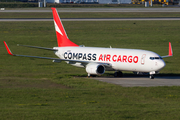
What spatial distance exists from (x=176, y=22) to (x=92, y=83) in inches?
3183

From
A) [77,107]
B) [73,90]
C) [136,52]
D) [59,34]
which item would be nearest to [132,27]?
[59,34]

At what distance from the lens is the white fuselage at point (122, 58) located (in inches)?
1462

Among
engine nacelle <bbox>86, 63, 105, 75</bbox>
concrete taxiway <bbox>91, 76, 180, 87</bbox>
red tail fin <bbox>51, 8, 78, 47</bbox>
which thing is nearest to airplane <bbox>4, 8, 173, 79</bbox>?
engine nacelle <bbox>86, 63, 105, 75</bbox>

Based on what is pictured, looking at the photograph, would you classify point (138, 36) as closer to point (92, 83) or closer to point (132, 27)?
point (132, 27)

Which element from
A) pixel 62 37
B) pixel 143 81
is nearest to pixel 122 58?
pixel 143 81

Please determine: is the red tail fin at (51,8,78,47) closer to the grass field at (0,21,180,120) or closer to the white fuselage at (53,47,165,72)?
the white fuselage at (53,47,165,72)

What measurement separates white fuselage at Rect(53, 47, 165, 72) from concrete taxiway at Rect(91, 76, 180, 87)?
1231mm

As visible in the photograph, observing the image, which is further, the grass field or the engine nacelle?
the engine nacelle

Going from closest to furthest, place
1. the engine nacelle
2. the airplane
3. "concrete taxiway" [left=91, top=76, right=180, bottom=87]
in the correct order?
"concrete taxiway" [left=91, top=76, right=180, bottom=87] < the airplane < the engine nacelle

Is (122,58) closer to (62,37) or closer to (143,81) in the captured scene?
(143,81)

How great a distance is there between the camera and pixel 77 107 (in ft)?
80.1

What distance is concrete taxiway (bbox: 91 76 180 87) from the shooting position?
3500 cm

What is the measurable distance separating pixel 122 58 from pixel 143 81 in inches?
144

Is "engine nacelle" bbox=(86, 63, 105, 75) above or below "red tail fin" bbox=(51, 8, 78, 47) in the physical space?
below
